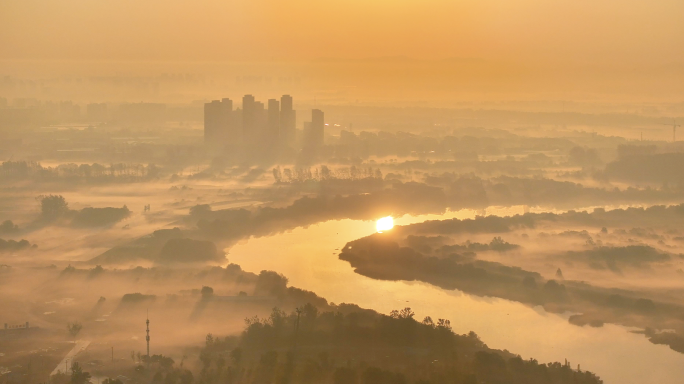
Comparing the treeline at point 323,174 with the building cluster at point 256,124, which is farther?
the building cluster at point 256,124

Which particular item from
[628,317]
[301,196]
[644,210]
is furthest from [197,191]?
[628,317]

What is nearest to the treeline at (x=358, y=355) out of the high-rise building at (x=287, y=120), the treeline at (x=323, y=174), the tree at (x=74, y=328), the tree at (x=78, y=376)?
the tree at (x=78, y=376)

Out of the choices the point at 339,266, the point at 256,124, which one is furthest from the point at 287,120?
the point at 339,266

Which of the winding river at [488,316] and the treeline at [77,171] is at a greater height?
the treeline at [77,171]

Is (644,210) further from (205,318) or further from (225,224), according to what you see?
(205,318)

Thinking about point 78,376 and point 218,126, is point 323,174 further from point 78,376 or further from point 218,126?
point 78,376

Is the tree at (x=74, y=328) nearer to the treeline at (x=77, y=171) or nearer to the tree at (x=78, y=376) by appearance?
the tree at (x=78, y=376)

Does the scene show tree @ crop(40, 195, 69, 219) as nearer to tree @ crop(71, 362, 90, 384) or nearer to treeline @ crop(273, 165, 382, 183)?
treeline @ crop(273, 165, 382, 183)

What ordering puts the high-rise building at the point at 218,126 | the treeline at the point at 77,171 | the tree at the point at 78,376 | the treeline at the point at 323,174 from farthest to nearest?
the high-rise building at the point at 218,126, the treeline at the point at 323,174, the treeline at the point at 77,171, the tree at the point at 78,376
